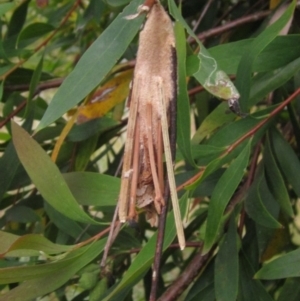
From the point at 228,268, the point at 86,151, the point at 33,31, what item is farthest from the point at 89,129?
the point at 228,268

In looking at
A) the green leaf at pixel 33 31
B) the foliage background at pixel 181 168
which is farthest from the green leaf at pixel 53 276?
the green leaf at pixel 33 31

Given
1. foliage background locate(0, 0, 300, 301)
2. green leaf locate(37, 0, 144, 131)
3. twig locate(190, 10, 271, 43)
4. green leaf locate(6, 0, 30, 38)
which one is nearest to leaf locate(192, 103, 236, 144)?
foliage background locate(0, 0, 300, 301)

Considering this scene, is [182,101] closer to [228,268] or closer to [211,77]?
[211,77]

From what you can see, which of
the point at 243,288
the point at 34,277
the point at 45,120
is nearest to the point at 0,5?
the point at 45,120

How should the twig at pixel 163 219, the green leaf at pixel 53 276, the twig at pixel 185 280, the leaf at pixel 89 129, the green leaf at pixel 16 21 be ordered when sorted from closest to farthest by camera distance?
the twig at pixel 163 219 < the green leaf at pixel 53 276 < the twig at pixel 185 280 < the leaf at pixel 89 129 < the green leaf at pixel 16 21

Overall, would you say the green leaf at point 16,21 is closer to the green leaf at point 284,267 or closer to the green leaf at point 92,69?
the green leaf at point 92,69

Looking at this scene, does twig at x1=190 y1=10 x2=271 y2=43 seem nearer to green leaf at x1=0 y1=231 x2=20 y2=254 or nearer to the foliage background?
the foliage background

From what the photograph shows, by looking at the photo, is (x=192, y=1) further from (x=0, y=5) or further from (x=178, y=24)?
(x=178, y=24)

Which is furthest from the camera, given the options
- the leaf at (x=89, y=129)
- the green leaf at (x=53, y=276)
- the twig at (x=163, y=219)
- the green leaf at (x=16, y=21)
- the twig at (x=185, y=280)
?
the green leaf at (x=16, y=21)
